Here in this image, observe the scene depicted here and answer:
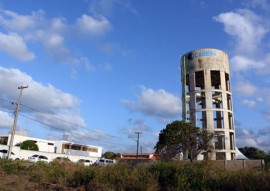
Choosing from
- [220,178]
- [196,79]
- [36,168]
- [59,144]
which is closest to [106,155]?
[59,144]

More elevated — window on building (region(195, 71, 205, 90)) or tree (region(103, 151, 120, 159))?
window on building (region(195, 71, 205, 90))

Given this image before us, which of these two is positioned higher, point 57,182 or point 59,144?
point 59,144

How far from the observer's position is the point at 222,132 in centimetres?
5422

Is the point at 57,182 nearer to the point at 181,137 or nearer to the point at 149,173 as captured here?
the point at 149,173

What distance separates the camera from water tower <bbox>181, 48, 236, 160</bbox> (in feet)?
177

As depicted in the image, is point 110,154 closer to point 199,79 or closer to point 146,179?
point 199,79

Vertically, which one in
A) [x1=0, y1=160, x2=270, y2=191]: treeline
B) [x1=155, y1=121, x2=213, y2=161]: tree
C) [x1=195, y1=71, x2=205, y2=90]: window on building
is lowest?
[x1=0, y1=160, x2=270, y2=191]: treeline

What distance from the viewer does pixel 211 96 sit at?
54969 millimetres

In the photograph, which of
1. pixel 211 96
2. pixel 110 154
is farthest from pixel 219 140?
pixel 110 154

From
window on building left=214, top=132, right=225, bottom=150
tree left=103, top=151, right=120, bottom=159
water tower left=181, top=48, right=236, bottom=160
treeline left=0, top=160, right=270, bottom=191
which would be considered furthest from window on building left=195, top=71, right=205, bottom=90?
tree left=103, top=151, right=120, bottom=159

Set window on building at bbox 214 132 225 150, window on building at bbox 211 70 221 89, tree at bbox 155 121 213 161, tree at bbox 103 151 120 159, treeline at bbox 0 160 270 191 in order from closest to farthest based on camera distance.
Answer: treeline at bbox 0 160 270 191
tree at bbox 155 121 213 161
window on building at bbox 214 132 225 150
window on building at bbox 211 70 221 89
tree at bbox 103 151 120 159

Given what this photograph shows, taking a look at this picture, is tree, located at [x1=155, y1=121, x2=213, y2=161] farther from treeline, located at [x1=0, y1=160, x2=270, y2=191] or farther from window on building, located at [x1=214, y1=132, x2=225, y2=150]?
treeline, located at [x1=0, y1=160, x2=270, y2=191]

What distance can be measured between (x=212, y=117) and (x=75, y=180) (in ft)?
133

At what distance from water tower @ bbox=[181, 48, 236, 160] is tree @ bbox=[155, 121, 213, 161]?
2913 mm
